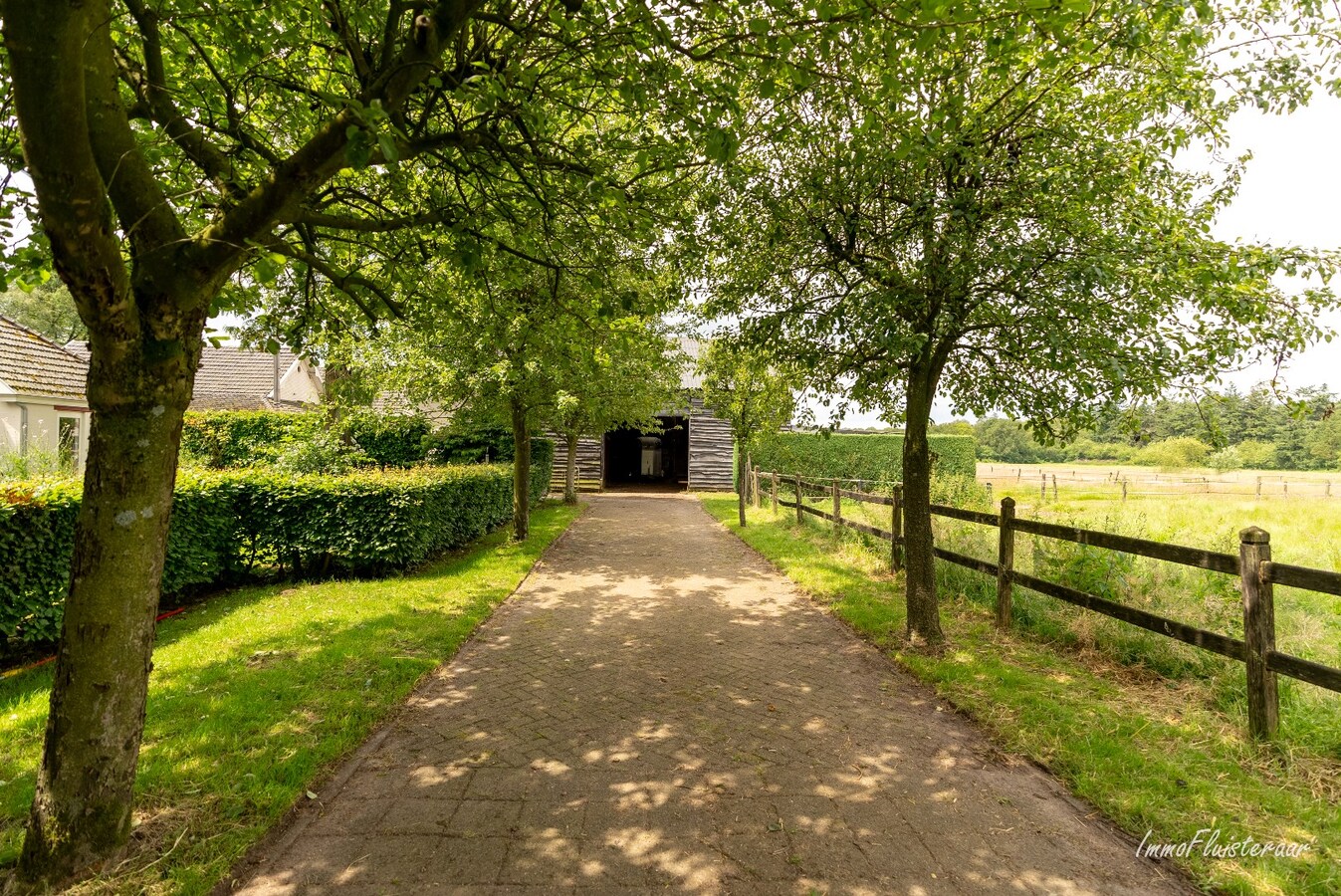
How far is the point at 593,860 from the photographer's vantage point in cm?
290

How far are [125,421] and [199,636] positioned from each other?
453cm

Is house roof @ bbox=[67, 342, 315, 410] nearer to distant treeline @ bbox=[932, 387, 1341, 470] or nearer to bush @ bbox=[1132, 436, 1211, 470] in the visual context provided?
distant treeline @ bbox=[932, 387, 1341, 470]

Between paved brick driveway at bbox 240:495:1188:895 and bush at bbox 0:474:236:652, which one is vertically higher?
bush at bbox 0:474:236:652

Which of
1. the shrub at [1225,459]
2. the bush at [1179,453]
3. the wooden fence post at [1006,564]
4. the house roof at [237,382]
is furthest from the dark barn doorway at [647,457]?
the bush at [1179,453]

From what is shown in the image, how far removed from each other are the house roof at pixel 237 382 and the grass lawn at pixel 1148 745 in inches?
1050

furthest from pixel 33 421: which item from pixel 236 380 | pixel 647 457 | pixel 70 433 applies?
pixel 647 457

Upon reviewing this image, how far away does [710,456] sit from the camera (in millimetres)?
27906

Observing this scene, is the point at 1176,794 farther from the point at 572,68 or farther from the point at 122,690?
the point at 572,68

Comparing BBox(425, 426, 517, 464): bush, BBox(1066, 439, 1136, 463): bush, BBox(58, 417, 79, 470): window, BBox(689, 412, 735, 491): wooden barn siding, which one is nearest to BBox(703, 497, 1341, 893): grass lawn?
BBox(425, 426, 517, 464): bush

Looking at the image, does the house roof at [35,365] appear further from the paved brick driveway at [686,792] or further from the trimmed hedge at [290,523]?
the paved brick driveway at [686,792]

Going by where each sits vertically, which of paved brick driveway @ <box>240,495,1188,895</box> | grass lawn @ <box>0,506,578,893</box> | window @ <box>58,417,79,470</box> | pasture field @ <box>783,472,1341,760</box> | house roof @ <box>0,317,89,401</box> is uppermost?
house roof @ <box>0,317,89,401</box>

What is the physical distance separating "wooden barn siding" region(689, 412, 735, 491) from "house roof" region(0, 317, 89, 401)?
66.5 ft

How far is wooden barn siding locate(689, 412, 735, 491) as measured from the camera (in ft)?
90.8

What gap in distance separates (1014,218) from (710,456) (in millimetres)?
23075
